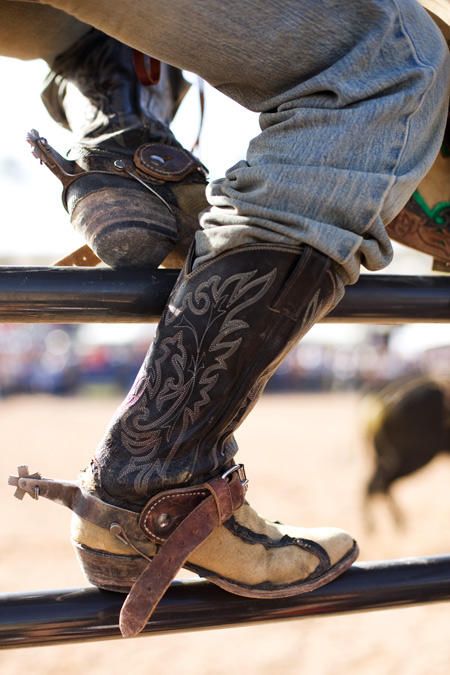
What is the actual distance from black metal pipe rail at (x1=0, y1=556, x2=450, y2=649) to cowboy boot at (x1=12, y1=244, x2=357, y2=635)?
2.1 inches

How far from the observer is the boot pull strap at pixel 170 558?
940mm

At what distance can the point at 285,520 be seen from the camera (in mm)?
6359

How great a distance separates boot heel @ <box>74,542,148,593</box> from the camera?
0.98 metres

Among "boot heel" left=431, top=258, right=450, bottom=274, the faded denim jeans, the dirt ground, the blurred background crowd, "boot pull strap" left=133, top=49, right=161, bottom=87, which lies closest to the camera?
the faded denim jeans

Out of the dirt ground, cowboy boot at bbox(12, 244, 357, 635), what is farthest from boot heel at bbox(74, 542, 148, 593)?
the dirt ground

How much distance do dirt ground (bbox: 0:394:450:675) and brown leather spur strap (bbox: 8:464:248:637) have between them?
249 cm

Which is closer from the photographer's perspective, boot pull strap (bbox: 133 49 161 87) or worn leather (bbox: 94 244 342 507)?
worn leather (bbox: 94 244 342 507)

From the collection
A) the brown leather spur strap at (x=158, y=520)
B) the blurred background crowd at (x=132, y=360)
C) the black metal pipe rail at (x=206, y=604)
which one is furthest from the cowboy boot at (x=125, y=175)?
the blurred background crowd at (x=132, y=360)

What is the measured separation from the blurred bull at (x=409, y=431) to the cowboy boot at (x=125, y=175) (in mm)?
6084

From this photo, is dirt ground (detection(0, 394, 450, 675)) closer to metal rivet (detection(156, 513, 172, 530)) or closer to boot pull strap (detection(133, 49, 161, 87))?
metal rivet (detection(156, 513, 172, 530))

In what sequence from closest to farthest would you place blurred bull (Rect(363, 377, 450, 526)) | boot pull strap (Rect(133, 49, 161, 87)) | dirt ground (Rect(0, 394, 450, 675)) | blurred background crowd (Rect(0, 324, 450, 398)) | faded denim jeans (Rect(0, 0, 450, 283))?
faded denim jeans (Rect(0, 0, 450, 283)) < boot pull strap (Rect(133, 49, 161, 87)) < dirt ground (Rect(0, 394, 450, 675)) < blurred bull (Rect(363, 377, 450, 526)) < blurred background crowd (Rect(0, 324, 450, 398))

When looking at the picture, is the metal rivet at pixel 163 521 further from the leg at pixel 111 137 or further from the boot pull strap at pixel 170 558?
the leg at pixel 111 137

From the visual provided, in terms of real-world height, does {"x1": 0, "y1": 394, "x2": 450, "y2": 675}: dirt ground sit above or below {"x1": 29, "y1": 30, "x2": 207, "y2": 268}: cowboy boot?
below

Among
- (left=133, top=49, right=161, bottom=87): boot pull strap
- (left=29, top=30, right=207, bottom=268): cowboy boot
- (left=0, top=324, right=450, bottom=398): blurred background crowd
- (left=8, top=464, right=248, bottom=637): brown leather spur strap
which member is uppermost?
(left=133, top=49, right=161, bottom=87): boot pull strap
